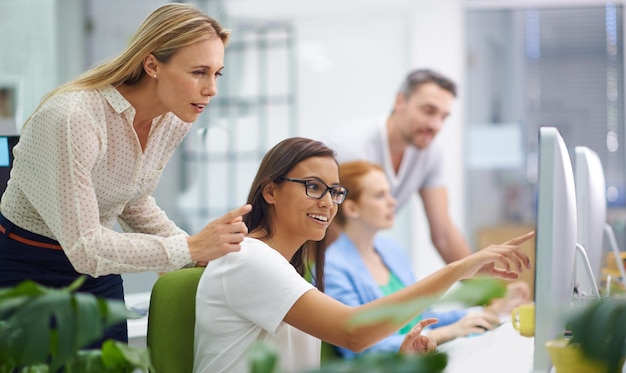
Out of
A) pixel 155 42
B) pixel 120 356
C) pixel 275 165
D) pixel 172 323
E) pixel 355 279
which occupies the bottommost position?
pixel 355 279

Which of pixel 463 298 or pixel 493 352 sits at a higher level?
pixel 463 298

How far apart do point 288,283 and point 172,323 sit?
0.26 meters

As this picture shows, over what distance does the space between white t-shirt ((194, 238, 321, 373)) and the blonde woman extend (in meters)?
0.07

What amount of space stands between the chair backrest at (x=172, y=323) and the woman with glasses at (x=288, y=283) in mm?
25

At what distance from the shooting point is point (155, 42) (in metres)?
1.77

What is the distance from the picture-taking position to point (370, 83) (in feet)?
16.9

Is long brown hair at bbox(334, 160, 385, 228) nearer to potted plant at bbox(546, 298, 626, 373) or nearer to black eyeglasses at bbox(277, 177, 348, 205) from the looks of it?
black eyeglasses at bbox(277, 177, 348, 205)

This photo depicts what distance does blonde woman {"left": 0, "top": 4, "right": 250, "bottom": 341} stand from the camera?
1644 mm

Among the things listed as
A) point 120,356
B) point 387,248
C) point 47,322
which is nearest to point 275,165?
point 120,356

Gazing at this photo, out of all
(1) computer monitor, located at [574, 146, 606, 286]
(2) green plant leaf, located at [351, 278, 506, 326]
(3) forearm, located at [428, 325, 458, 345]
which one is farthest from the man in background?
(2) green plant leaf, located at [351, 278, 506, 326]

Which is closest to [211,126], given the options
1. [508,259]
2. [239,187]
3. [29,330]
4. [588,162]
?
[239,187]

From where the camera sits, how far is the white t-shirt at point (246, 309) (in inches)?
65.1

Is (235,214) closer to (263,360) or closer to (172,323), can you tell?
(172,323)

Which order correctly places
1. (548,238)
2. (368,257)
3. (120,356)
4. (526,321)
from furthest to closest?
(368,257), (526,321), (548,238), (120,356)
